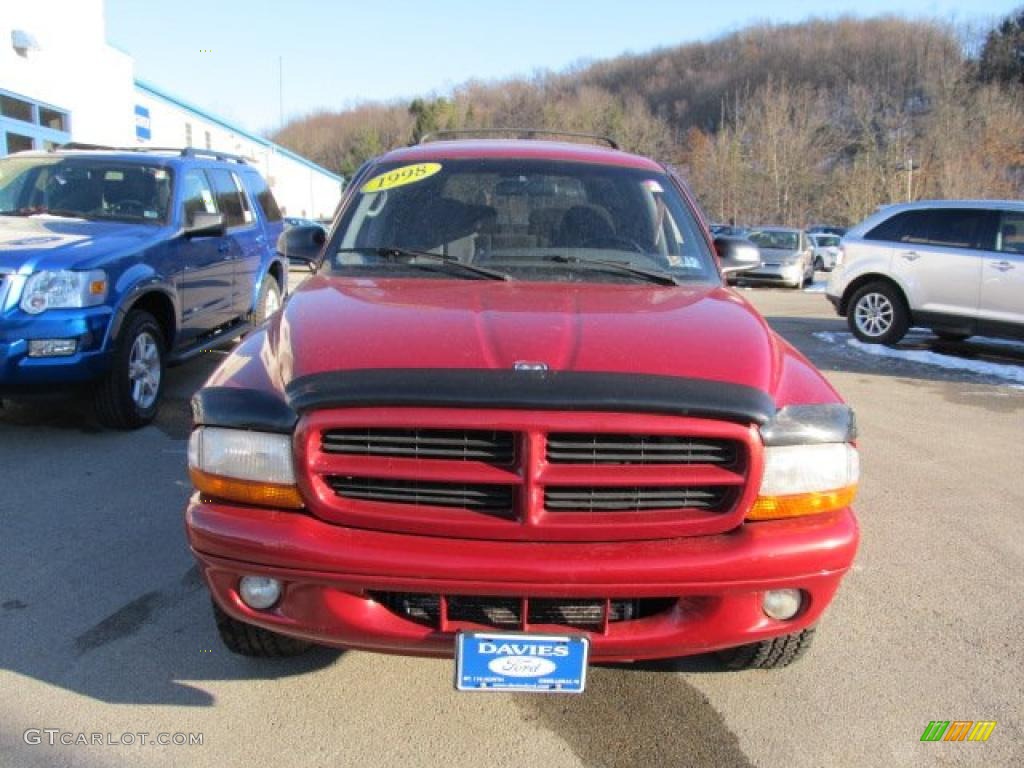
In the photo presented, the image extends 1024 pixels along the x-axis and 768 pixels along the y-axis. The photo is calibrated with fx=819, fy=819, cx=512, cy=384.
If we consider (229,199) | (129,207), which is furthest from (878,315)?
(129,207)

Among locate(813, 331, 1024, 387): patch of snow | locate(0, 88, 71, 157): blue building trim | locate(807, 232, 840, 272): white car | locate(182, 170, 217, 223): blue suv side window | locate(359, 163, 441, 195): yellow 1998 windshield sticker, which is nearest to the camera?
locate(359, 163, 441, 195): yellow 1998 windshield sticker

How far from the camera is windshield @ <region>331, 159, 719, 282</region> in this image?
11.1 ft

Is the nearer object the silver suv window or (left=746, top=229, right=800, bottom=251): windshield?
the silver suv window

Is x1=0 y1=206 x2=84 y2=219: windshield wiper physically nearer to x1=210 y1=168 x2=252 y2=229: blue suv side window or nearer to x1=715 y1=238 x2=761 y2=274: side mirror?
x1=210 y1=168 x2=252 y2=229: blue suv side window

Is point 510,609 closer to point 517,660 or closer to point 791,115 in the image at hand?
point 517,660

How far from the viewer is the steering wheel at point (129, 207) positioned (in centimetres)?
619

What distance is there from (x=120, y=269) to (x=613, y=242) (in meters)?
3.39

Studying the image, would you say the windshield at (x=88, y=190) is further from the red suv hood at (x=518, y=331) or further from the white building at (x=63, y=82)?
the white building at (x=63, y=82)

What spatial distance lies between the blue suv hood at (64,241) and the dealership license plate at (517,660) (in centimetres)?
397

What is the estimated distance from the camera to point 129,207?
621 cm

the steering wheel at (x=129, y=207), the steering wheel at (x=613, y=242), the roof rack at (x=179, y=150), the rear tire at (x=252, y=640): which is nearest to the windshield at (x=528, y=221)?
the steering wheel at (x=613, y=242)

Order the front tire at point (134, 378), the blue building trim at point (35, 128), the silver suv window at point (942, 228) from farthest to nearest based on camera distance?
1. the blue building trim at point (35, 128)
2. the silver suv window at point (942, 228)
3. the front tire at point (134, 378)

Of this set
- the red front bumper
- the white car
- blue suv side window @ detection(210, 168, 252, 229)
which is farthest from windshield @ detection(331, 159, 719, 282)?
the white car

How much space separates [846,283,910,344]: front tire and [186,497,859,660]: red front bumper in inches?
343
